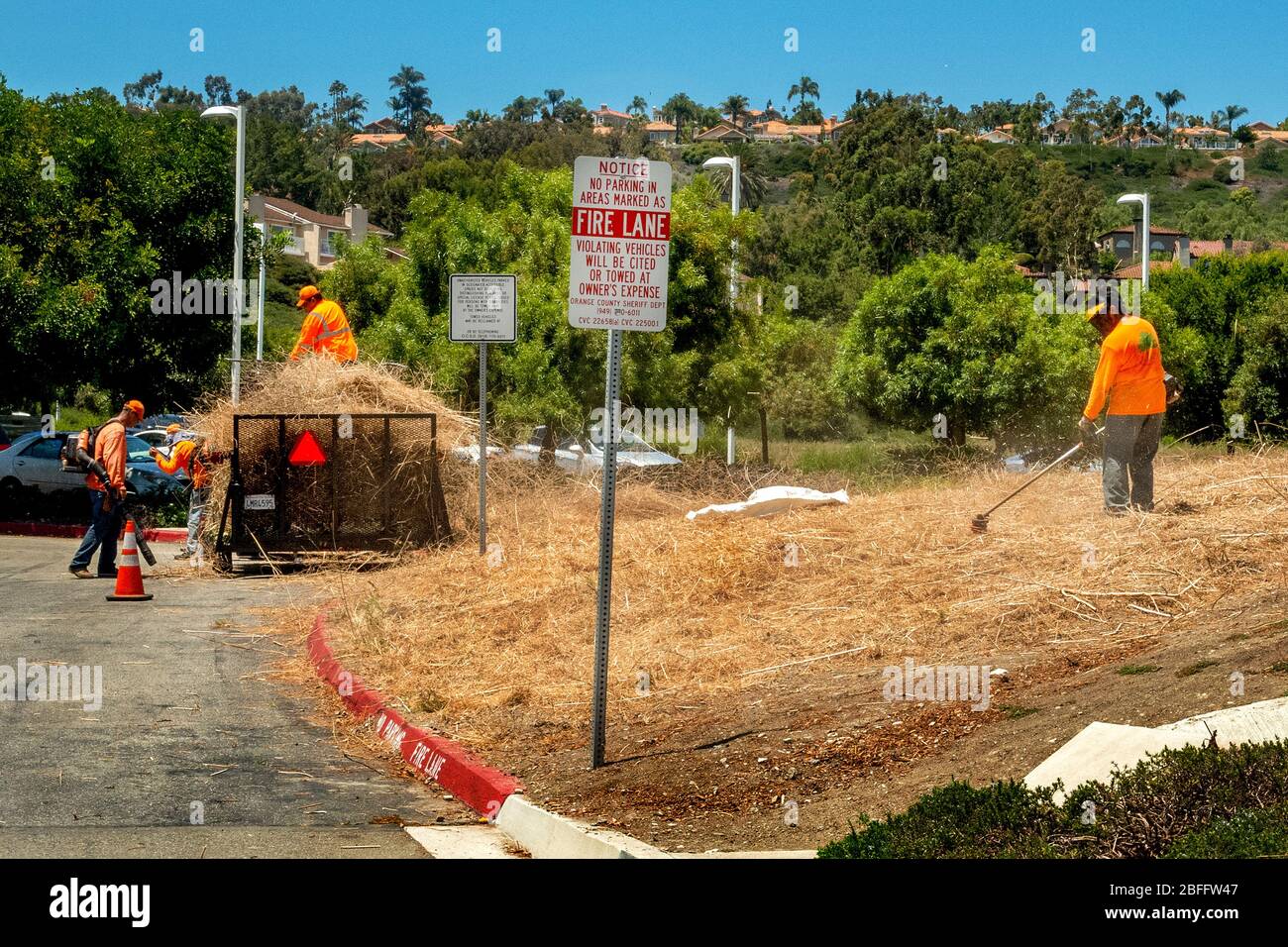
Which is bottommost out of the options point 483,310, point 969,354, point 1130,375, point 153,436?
point 153,436

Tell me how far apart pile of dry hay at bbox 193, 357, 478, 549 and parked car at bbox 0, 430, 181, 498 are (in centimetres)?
1096

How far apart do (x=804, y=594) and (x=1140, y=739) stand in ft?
16.2

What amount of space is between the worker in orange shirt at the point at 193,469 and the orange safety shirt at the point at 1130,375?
10.1 metres

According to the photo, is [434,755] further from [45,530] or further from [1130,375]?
[45,530]

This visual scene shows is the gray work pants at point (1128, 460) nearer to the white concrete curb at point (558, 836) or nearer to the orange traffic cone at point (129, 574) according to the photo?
the white concrete curb at point (558, 836)

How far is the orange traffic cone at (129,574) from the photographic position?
1447 centimetres

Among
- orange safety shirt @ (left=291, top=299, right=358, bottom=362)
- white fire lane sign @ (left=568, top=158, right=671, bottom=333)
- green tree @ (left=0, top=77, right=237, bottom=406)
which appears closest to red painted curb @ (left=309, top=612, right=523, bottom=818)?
white fire lane sign @ (left=568, top=158, right=671, bottom=333)

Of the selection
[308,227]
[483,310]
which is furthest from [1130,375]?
[308,227]

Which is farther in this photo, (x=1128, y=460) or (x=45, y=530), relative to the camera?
(x=45, y=530)

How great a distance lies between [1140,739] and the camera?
603 centimetres

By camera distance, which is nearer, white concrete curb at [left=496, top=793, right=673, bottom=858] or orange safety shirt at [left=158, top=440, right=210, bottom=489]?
white concrete curb at [left=496, top=793, right=673, bottom=858]

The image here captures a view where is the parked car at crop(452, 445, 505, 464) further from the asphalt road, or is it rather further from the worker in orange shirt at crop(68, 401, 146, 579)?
the asphalt road

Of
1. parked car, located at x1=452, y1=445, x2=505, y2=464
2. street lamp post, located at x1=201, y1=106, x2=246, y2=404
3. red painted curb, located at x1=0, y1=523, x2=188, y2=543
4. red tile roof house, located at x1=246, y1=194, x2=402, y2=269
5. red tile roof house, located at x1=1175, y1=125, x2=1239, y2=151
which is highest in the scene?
red tile roof house, located at x1=1175, y1=125, x2=1239, y2=151

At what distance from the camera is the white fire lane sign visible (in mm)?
7637
